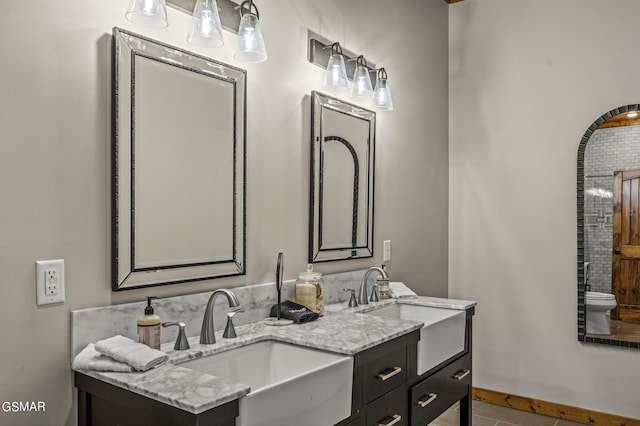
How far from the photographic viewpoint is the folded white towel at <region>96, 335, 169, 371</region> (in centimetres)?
132

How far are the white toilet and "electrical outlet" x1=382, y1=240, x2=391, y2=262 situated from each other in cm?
133

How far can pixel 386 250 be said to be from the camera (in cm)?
292

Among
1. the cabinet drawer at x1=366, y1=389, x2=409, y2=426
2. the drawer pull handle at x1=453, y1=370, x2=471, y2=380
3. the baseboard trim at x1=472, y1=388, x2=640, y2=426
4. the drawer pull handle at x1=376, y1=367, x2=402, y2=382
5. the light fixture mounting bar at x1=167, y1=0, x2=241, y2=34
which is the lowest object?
the baseboard trim at x1=472, y1=388, x2=640, y2=426

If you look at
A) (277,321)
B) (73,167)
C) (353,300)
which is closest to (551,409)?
(353,300)

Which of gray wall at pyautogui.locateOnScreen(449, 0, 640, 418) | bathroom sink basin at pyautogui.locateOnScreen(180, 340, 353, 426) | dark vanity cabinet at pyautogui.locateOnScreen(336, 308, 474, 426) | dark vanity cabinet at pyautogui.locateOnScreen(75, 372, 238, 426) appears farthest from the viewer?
gray wall at pyautogui.locateOnScreen(449, 0, 640, 418)

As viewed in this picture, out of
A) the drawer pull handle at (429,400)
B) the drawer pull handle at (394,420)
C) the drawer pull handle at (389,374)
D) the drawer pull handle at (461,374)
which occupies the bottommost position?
the drawer pull handle at (461,374)

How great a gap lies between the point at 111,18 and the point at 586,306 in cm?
308

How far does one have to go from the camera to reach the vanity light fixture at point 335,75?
2.37 metres

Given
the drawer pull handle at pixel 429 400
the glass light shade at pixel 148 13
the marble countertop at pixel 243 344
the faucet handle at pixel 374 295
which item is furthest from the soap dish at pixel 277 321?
the glass light shade at pixel 148 13

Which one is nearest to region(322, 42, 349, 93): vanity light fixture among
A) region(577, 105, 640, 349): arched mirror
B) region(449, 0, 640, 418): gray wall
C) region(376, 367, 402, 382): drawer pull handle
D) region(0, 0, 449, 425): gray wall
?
region(0, 0, 449, 425): gray wall

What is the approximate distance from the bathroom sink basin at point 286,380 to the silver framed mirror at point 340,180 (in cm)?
69

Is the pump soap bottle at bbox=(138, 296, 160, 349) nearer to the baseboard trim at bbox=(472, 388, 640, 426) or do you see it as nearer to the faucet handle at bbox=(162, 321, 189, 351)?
the faucet handle at bbox=(162, 321, 189, 351)

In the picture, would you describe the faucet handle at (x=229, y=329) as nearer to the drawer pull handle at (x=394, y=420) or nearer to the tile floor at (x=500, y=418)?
the drawer pull handle at (x=394, y=420)

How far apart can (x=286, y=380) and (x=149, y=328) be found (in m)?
0.48
